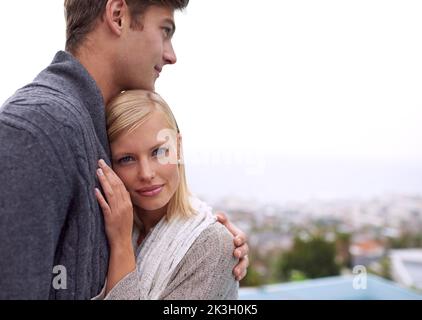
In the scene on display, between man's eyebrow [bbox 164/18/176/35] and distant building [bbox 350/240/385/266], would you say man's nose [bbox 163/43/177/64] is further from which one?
distant building [bbox 350/240/385/266]

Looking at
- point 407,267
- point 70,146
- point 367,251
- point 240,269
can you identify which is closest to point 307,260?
point 367,251

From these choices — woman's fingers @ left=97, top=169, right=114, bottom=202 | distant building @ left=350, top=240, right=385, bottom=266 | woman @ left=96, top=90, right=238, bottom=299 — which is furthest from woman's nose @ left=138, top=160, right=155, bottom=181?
distant building @ left=350, top=240, right=385, bottom=266

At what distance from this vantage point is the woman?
2.80 feet

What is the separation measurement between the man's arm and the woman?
149mm

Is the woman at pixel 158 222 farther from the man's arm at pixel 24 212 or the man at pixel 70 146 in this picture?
the man's arm at pixel 24 212

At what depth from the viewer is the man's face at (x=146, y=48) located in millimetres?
947

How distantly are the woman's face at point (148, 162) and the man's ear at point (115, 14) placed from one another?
186 millimetres

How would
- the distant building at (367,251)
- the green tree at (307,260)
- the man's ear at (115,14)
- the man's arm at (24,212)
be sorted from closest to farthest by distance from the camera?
the man's arm at (24,212) < the man's ear at (115,14) < the distant building at (367,251) < the green tree at (307,260)

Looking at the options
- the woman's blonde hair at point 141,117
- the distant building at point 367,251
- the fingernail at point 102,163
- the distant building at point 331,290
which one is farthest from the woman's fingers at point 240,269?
the distant building at point 367,251

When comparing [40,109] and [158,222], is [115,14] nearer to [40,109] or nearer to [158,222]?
[40,109]

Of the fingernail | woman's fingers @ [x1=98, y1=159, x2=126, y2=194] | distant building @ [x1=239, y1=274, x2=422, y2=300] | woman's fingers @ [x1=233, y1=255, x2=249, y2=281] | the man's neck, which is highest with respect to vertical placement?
the man's neck

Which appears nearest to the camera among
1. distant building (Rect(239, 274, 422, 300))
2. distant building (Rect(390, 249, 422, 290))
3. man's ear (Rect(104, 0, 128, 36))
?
man's ear (Rect(104, 0, 128, 36))

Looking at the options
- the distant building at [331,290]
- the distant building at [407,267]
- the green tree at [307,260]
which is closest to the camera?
the distant building at [331,290]
